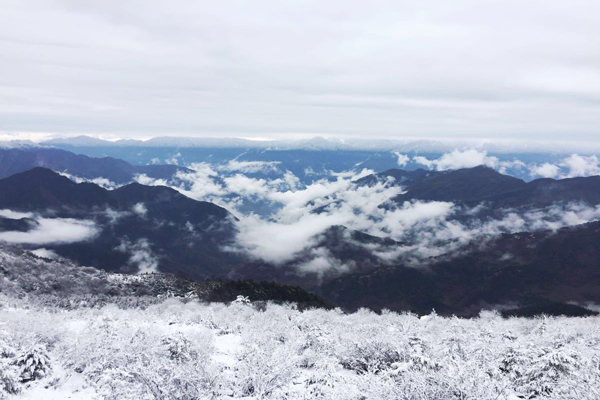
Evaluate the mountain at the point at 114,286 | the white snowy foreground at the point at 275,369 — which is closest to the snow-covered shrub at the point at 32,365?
the white snowy foreground at the point at 275,369

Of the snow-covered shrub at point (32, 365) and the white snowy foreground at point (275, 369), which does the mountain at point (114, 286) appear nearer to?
the white snowy foreground at point (275, 369)

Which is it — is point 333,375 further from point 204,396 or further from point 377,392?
point 204,396

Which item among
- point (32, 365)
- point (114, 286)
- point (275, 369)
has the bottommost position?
point (114, 286)

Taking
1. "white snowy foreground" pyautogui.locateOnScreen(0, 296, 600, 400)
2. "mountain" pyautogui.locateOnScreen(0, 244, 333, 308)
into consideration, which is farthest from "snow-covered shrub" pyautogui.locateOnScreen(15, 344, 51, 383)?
"mountain" pyautogui.locateOnScreen(0, 244, 333, 308)

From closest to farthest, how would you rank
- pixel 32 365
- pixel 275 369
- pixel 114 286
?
pixel 275 369
pixel 32 365
pixel 114 286

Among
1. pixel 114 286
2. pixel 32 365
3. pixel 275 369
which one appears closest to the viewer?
pixel 275 369

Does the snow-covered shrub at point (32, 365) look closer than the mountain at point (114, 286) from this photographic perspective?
Yes

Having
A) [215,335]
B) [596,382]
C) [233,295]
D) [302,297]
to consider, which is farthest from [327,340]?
[302,297]

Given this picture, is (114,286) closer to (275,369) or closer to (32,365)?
(32,365)

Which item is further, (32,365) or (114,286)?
(114,286)

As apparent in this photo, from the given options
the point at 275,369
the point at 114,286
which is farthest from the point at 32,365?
the point at 114,286

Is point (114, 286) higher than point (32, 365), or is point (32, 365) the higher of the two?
point (32, 365)

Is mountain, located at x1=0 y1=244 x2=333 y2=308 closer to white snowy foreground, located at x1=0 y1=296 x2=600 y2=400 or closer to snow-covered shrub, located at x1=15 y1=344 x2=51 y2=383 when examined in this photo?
white snowy foreground, located at x1=0 y1=296 x2=600 y2=400
